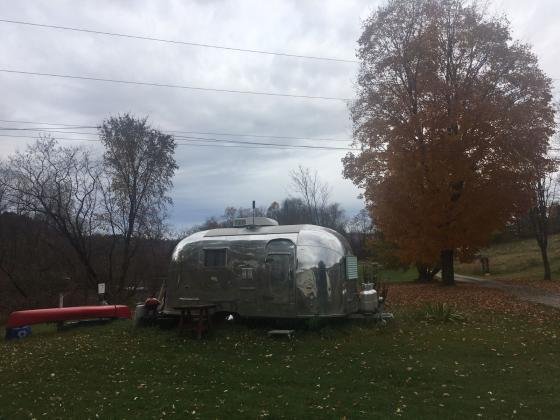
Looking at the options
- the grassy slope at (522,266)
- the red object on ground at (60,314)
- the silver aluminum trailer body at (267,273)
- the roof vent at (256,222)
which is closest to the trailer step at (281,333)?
the silver aluminum trailer body at (267,273)

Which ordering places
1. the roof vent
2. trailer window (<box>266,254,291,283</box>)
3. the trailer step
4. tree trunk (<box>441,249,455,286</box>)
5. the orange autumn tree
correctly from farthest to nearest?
tree trunk (<box>441,249,455,286</box>), the orange autumn tree, the roof vent, trailer window (<box>266,254,291,283</box>), the trailer step

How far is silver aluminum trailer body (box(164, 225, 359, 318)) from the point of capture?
12.8 meters

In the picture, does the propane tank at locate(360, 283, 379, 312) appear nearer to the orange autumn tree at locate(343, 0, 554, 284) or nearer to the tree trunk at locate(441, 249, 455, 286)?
the orange autumn tree at locate(343, 0, 554, 284)

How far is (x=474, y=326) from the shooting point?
516 inches

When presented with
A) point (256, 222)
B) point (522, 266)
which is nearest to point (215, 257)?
point (256, 222)

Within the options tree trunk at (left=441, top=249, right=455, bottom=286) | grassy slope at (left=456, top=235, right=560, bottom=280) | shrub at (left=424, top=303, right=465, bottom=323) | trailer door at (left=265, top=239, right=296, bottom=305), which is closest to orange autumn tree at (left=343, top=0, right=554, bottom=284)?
tree trunk at (left=441, top=249, right=455, bottom=286)

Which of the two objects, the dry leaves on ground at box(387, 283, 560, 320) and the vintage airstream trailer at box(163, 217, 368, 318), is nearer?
the vintage airstream trailer at box(163, 217, 368, 318)

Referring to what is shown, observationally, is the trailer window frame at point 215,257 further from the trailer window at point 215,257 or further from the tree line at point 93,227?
the tree line at point 93,227

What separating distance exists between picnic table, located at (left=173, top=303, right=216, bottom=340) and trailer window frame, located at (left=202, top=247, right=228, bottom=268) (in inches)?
41.6

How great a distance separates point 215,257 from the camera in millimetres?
13820

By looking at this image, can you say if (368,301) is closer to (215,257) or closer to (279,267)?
(279,267)

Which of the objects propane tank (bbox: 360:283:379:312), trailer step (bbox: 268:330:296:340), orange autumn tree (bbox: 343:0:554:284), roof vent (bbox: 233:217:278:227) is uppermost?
orange autumn tree (bbox: 343:0:554:284)

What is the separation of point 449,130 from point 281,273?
13619 mm

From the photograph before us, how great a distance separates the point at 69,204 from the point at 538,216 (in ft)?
88.7
